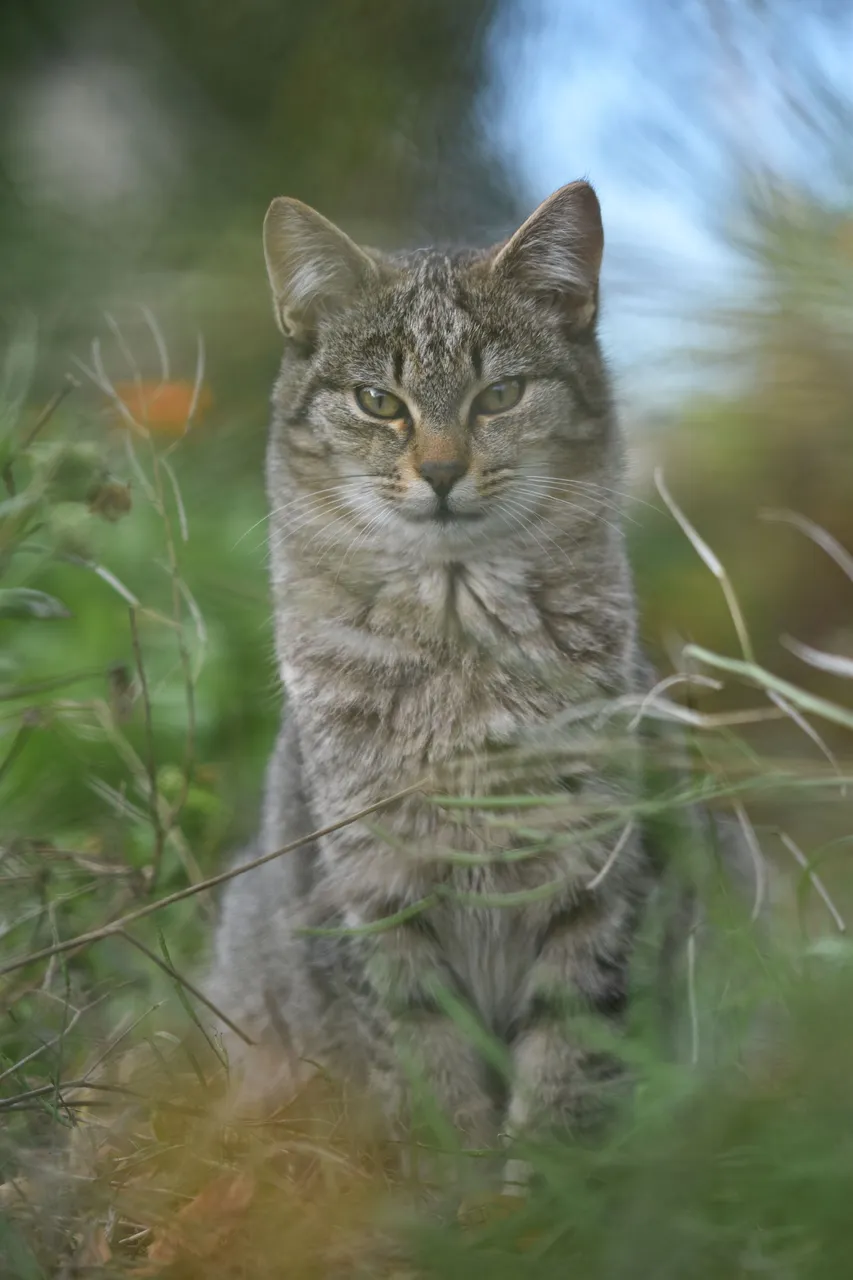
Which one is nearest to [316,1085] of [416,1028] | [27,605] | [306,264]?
[416,1028]

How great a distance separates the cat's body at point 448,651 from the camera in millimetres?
1991

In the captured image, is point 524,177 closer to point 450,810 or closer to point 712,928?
point 450,810

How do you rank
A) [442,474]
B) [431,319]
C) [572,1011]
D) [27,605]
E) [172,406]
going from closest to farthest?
1. [27,605]
2. [572,1011]
3. [442,474]
4. [431,319]
5. [172,406]

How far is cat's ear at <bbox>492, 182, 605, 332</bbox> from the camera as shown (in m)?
2.12

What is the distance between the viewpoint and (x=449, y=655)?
209 cm

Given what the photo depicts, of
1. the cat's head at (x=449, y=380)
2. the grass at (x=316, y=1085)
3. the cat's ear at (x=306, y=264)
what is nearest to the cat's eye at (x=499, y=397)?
the cat's head at (x=449, y=380)

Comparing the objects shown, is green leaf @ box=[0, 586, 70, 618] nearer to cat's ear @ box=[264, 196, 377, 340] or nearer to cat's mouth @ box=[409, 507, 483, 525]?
cat's mouth @ box=[409, 507, 483, 525]

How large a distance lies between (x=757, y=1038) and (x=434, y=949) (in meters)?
0.68

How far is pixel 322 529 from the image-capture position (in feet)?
7.41

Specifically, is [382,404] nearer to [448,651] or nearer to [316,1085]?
[448,651]

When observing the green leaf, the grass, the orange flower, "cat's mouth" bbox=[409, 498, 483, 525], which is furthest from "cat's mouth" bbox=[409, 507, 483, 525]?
the orange flower

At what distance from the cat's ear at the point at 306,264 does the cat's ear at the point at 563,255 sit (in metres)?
0.27

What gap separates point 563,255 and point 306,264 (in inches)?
18.3

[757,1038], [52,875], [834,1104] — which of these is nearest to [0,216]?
[52,875]
